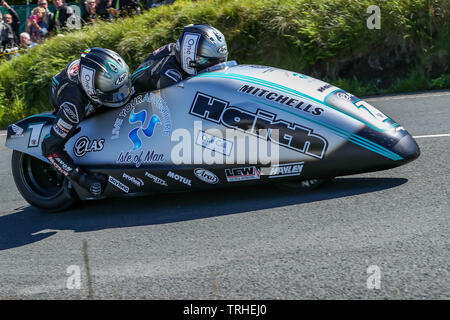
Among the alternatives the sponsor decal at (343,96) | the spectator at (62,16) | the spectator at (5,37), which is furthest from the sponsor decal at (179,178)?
the spectator at (5,37)

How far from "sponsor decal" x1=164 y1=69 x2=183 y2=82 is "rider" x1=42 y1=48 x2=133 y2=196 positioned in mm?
358

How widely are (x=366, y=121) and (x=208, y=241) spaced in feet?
4.99

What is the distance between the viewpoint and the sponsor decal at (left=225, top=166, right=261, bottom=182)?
4.63 m

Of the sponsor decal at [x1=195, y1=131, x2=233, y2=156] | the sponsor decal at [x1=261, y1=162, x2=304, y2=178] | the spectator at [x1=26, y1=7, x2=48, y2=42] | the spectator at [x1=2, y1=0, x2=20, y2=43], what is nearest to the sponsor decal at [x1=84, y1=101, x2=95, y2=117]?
the sponsor decal at [x1=195, y1=131, x2=233, y2=156]

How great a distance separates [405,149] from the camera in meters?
4.40

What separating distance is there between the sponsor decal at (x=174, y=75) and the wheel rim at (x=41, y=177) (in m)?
1.51

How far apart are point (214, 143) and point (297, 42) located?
4.89 meters

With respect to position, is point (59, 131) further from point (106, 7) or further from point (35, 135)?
point (106, 7)

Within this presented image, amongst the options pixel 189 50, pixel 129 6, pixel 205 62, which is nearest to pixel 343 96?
pixel 205 62

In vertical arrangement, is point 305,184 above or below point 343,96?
below

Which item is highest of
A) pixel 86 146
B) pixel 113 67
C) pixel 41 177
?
pixel 113 67

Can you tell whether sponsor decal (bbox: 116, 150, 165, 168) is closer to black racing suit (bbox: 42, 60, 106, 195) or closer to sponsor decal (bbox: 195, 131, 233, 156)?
black racing suit (bbox: 42, 60, 106, 195)

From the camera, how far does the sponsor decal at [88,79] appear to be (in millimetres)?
4883
